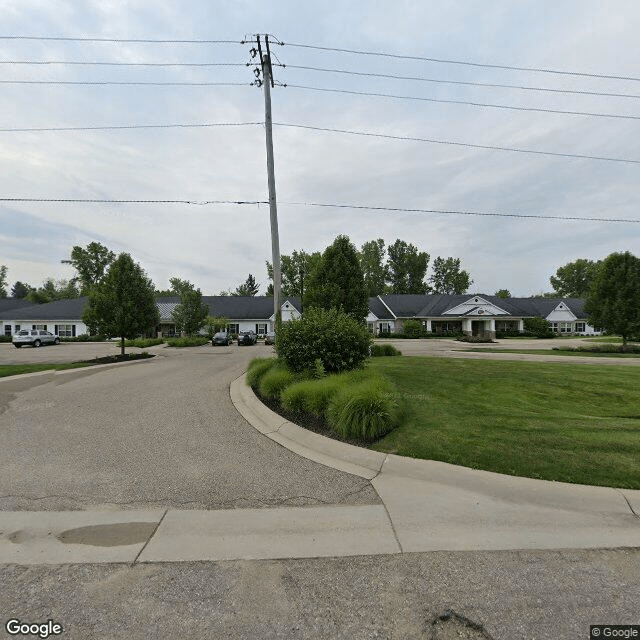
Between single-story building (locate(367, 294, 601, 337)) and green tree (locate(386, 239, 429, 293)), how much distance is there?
2400cm

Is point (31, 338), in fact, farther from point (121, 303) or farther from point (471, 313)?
point (471, 313)

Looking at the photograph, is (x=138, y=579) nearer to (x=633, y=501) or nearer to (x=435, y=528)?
(x=435, y=528)

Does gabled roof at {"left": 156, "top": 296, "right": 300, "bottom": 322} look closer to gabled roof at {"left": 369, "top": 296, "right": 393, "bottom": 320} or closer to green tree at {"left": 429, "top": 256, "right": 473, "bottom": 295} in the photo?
gabled roof at {"left": 369, "top": 296, "right": 393, "bottom": 320}

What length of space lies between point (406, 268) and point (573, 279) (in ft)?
139

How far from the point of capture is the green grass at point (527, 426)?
4.46 m

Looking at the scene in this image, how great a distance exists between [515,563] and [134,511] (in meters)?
3.53

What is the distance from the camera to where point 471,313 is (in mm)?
49188

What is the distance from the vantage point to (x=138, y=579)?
268 cm

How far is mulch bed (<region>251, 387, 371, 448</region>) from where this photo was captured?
560cm

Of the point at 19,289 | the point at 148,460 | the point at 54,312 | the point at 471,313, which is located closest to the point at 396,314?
Result: the point at 471,313

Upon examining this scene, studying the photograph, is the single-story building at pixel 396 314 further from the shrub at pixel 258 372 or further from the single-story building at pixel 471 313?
the shrub at pixel 258 372

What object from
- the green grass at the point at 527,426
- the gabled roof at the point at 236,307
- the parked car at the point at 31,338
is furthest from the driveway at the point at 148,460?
the gabled roof at the point at 236,307

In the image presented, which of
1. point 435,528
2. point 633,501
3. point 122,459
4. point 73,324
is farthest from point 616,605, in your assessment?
point 73,324

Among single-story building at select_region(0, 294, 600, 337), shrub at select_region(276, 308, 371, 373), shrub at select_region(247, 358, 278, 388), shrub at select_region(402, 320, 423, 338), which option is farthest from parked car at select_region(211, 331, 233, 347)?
shrub at select_region(276, 308, 371, 373)
